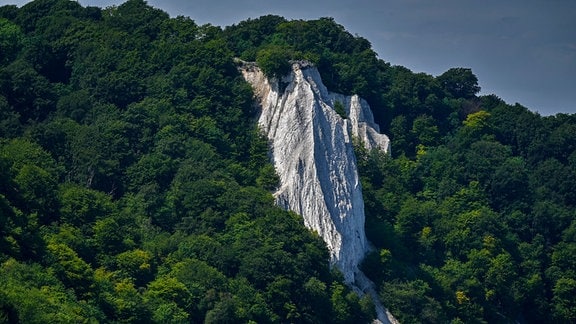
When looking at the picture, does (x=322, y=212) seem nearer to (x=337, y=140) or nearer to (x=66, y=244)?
(x=337, y=140)

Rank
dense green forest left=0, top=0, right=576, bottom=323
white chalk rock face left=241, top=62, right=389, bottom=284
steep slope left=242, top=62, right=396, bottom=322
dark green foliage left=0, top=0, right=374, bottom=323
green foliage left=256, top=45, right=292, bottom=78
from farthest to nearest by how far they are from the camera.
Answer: green foliage left=256, top=45, right=292, bottom=78 < white chalk rock face left=241, top=62, right=389, bottom=284 < steep slope left=242, top=62, right=396, bottom=322 < dense green forest left=0, top=0, right=576, bottom=323 < dark green foliage left=0, top=0, right=374, bottom=323

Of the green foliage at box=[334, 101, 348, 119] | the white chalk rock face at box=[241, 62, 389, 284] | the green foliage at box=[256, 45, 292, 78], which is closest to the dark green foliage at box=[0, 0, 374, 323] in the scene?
the green foliage at box=[256, 45, 292, 78]

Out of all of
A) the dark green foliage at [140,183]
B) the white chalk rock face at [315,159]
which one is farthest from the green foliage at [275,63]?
the white chalk rock face at [315,159]

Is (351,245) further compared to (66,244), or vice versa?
(351,245)

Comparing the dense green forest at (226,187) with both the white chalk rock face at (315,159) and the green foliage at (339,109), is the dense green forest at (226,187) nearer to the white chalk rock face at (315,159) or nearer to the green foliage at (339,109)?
the white chalk rock face at (315,159)

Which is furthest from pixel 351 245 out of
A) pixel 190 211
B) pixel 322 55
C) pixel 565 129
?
pixel 565 129

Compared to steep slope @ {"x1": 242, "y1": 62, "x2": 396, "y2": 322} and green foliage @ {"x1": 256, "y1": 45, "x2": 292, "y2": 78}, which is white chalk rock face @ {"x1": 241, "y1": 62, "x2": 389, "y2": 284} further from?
green foliage @ {"x1": 256, "y1": 45, "x2": 292, "y2": 78}
